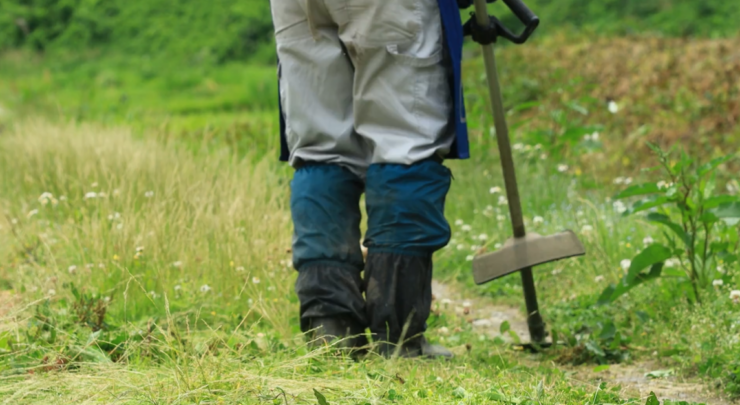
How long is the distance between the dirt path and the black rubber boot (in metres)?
0.46

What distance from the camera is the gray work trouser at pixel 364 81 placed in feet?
8.84

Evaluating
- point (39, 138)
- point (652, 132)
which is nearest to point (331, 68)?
point (39, 138)

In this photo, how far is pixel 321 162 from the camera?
2812mm

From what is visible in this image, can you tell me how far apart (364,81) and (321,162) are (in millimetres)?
277

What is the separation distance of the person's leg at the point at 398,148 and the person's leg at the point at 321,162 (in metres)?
0.07

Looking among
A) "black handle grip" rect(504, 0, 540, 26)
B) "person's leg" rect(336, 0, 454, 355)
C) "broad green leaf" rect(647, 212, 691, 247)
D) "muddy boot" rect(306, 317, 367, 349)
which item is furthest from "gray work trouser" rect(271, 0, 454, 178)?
"broad green leaf" rect(647, 212, 691, 247)

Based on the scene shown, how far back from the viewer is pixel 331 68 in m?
2.81

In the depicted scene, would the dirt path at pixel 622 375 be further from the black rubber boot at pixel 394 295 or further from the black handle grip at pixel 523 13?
the black handle grip at pixel 523 13

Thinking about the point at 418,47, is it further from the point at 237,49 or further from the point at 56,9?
the point at 56,9

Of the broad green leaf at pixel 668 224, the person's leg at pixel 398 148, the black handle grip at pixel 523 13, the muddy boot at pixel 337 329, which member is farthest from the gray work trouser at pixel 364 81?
the broad green leaf at pixel 668 224

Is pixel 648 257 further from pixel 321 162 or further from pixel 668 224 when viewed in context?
pixel 321 162

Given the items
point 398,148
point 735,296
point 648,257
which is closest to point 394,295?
point 398,148

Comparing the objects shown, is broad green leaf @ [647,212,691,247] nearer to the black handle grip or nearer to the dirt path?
the dirt path

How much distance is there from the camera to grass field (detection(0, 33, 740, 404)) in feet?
6.93
